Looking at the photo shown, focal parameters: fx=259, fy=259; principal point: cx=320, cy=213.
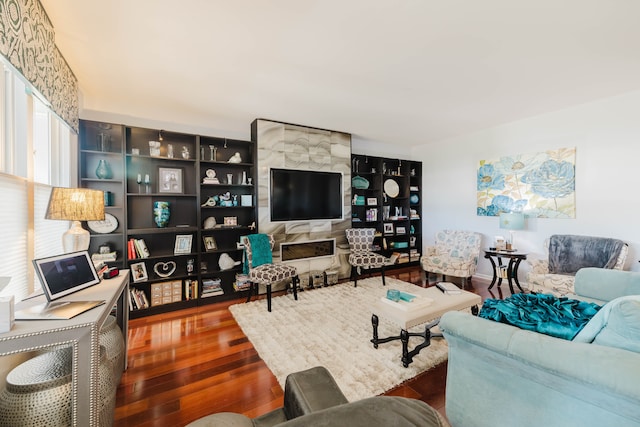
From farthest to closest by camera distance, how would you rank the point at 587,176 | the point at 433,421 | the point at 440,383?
the point at 587,176 → the point at 440,383 → the point at 433,421

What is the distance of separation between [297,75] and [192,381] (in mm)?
2824

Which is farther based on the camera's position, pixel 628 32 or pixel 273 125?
pixel 273 125

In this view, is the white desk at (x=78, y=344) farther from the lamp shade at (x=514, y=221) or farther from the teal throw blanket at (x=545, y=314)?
the lamp shade at (x=514, y=221)

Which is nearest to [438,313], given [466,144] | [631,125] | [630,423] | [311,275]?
[630,423]

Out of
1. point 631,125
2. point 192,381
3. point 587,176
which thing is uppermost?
point 631,125

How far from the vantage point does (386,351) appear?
227 cm

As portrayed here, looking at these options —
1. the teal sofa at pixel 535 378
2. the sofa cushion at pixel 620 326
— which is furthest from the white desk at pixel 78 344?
the sofa cushion at pixel 620 326

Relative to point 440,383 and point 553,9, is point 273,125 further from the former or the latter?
point 440,383

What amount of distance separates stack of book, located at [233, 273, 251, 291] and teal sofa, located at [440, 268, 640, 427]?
9.45 feet

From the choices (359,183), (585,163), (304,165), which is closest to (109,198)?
(304,165)

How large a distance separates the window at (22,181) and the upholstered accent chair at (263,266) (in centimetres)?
184

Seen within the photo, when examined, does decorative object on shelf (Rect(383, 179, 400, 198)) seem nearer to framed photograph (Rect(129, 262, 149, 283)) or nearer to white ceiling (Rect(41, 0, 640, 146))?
white ceiling (Rect(41, 0, 640, 146))

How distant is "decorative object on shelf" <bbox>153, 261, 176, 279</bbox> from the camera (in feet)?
11.0

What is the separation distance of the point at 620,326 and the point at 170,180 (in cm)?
416
